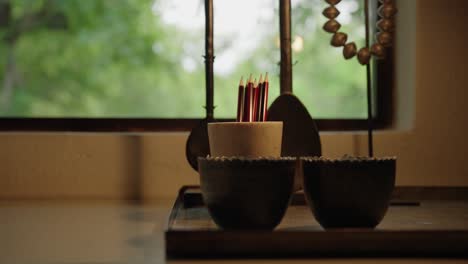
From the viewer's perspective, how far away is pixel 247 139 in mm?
673

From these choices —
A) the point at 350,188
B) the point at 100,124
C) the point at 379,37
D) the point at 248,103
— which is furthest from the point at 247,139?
the point at 100,124

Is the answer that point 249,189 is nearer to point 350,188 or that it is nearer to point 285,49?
point 350,188

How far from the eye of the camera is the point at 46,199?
0.98 meters

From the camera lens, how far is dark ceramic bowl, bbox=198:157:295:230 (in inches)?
21.3

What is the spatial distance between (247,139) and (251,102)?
5 centimetres

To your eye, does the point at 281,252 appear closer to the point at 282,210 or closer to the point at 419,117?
the point at 282,210

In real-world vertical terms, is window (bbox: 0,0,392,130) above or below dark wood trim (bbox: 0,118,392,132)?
above

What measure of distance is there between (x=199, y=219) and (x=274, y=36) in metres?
0.53

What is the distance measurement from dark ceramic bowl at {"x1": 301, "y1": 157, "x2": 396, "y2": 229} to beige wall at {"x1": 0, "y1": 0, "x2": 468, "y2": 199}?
1.42ft

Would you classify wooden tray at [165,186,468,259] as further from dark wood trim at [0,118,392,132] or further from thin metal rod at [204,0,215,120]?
dark wood trim at [0,118,392,132]

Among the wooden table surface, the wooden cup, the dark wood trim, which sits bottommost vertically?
the wooden table surface

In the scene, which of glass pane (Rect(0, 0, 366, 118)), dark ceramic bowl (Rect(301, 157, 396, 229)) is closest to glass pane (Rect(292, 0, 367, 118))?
glass pane (Rect(0, 0, 366, 118))

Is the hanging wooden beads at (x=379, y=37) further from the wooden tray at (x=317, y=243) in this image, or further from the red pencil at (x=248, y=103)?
the wooden tray at (x=317, y=243)

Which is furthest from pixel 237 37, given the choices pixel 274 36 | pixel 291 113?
pixel 291 113
